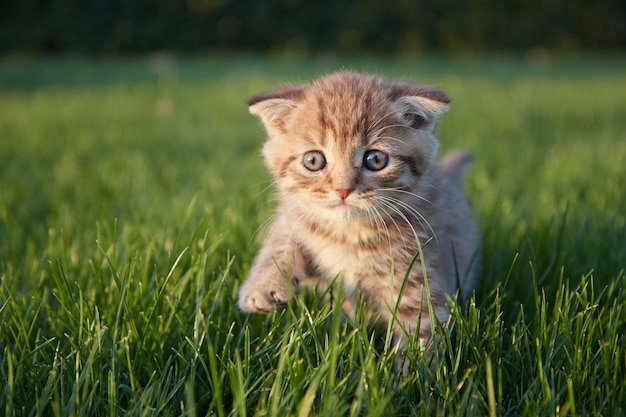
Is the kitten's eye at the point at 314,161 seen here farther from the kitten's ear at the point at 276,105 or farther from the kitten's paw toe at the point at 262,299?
the kitten's paw toe at the point at 262,299

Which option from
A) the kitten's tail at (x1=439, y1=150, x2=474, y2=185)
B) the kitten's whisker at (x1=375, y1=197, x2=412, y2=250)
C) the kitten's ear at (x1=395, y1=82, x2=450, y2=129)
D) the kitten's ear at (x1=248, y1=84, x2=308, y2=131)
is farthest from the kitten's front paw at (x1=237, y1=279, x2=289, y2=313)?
the kitten's tail at (x1=439, y1=150, x2=474, y2=185)

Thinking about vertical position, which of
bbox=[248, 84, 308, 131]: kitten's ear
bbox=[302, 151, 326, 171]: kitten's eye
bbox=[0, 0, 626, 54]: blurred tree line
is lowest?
bbox=[302, 151, 326, 171]: kitten's eye

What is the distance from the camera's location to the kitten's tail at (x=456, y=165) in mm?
2562

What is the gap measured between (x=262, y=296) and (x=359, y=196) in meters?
0.41

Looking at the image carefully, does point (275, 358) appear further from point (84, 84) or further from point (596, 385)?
point (84, 84)

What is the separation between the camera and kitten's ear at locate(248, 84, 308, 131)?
5.81ft

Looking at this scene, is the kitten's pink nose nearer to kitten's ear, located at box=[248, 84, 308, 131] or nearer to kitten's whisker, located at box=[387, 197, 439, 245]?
kitten's whisker, located at box=[387, 197, 439, 245]

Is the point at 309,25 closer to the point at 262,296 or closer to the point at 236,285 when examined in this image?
the point at 236,285

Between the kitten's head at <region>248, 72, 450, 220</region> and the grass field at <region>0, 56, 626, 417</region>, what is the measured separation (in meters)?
0.24

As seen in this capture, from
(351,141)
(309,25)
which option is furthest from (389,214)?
(309,25)

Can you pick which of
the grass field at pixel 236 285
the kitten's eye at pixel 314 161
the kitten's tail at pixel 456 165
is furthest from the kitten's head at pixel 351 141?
the kitten's tail at pixel 456 165

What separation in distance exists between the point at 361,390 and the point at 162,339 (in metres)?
0.63

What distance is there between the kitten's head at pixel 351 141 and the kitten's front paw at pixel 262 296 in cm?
28

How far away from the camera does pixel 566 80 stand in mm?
9266
